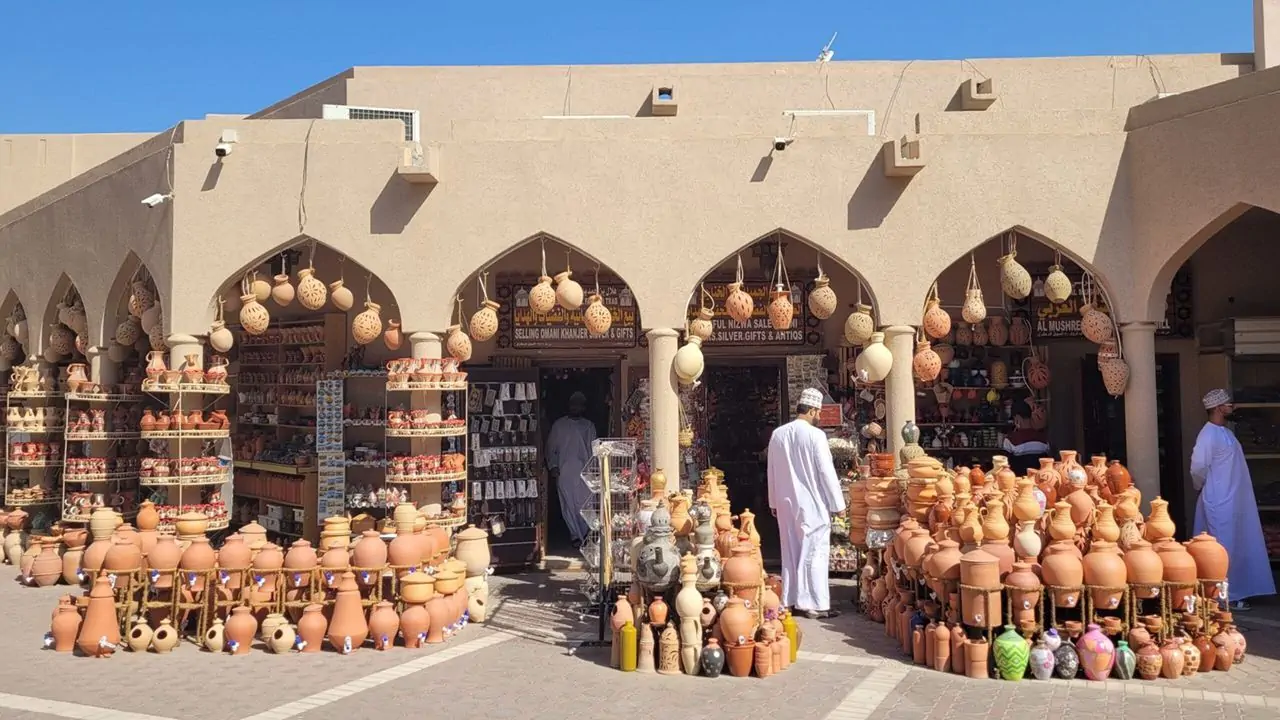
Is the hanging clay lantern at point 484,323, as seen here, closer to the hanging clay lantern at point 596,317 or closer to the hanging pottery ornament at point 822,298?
the hanging clay lantern at point 596,317

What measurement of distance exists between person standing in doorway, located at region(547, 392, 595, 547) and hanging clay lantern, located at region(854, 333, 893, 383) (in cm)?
360

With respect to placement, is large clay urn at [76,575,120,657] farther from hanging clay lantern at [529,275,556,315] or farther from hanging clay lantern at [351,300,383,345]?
hanging clay lantern at [529,275,556,315]

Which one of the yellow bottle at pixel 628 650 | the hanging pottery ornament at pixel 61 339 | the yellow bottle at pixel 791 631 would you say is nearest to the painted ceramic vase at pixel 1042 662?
the yellow bottle at pixel 791 631

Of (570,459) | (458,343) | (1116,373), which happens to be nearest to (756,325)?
(570,459)

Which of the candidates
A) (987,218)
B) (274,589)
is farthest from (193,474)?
(987,218)

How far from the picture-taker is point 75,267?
10820 millimetres

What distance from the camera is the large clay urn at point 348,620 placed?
21.7 ft

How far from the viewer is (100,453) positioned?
1034 centimetres

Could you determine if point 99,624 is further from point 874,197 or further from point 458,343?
point 874,197

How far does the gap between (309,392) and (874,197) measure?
21.6 feet

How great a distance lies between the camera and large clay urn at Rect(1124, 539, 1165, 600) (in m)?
5.83

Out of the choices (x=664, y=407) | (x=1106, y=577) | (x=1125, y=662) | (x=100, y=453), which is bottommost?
(x=1125, y=662)

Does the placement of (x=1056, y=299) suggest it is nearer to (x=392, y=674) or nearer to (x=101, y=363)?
(x=392, y=674)

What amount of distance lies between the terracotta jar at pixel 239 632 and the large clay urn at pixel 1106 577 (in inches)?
218
